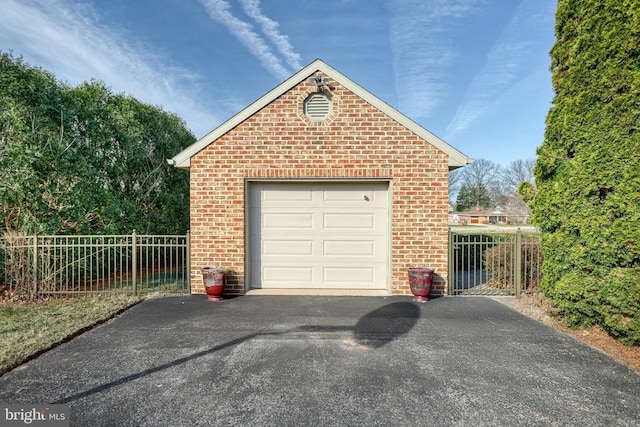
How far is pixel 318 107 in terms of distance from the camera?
20.6 ft

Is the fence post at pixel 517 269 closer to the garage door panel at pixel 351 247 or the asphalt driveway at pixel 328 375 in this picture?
the asphalt driveway at pixel 328 375

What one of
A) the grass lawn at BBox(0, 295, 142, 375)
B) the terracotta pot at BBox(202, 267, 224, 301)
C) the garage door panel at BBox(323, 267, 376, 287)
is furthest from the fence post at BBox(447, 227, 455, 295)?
the grass lawn at BBox(0, 295, 142, 375)

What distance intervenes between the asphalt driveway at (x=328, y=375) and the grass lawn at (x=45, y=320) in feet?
0.78

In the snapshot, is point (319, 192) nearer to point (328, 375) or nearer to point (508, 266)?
point (328, 375)

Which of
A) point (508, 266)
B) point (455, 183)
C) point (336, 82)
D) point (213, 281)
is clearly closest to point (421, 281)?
point (508, 266)

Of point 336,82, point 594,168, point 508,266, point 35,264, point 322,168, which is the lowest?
point 508,266

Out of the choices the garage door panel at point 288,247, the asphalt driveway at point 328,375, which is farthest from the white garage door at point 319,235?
the asphalt driveway at point 328,375

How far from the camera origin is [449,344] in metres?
3.95

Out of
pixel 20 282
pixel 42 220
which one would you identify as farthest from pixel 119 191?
pixel 20 282

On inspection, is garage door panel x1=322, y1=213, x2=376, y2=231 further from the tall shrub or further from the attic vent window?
the tall shrub

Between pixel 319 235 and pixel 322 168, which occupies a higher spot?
pixel 322 168

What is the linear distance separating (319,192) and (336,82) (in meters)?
2.40

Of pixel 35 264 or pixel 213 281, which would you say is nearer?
pixel 213 281

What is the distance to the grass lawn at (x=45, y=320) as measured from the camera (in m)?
3.71
